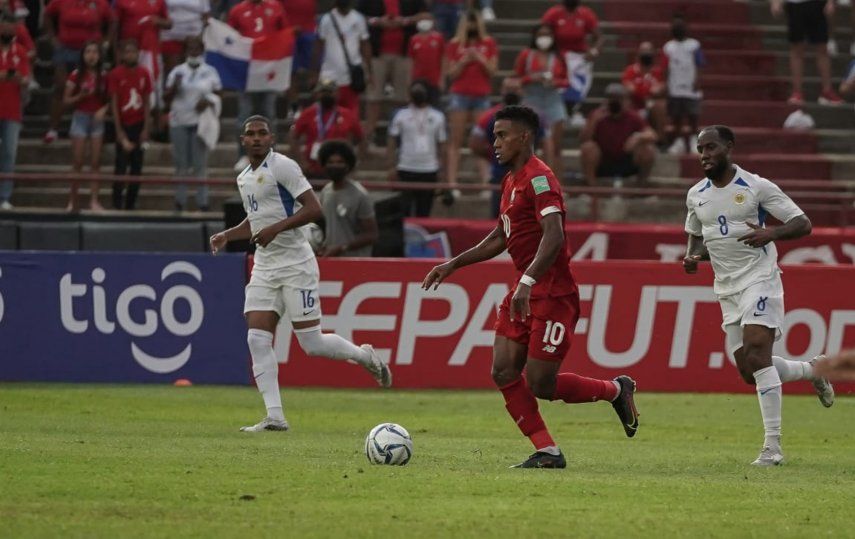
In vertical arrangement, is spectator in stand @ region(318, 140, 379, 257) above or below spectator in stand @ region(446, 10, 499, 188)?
below

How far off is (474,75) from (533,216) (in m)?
13.1

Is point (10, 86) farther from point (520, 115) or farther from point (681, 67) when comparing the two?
point (520, 115)

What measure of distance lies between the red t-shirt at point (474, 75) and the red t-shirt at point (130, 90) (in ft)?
13.7

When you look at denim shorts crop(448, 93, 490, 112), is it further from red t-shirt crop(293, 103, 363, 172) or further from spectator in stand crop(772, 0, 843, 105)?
spectator in stand crop(772, 0, 843, 105)

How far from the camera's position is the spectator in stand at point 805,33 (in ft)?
85.5

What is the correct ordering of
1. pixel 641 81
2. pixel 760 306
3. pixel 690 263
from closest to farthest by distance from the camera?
pixel 760 306
pixel 690 263
pixel 641 81

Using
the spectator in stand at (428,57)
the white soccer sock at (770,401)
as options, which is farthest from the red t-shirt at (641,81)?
the white soccer sock at (770,401)

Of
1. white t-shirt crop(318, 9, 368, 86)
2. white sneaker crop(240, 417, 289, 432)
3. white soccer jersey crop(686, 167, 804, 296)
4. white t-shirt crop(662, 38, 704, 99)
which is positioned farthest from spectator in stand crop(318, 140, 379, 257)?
white t-shirt crop(662, 38, 704, 99)

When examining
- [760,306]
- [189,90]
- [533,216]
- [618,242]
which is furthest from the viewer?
[189,90]

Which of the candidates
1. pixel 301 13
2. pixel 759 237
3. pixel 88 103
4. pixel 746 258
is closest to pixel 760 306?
pixel 746 258

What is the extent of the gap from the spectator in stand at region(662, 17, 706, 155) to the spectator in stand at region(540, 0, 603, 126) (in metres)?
1.28

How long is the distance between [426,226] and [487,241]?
10498 mm

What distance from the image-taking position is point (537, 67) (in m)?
23.0

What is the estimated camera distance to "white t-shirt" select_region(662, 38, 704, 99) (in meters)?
25.0
